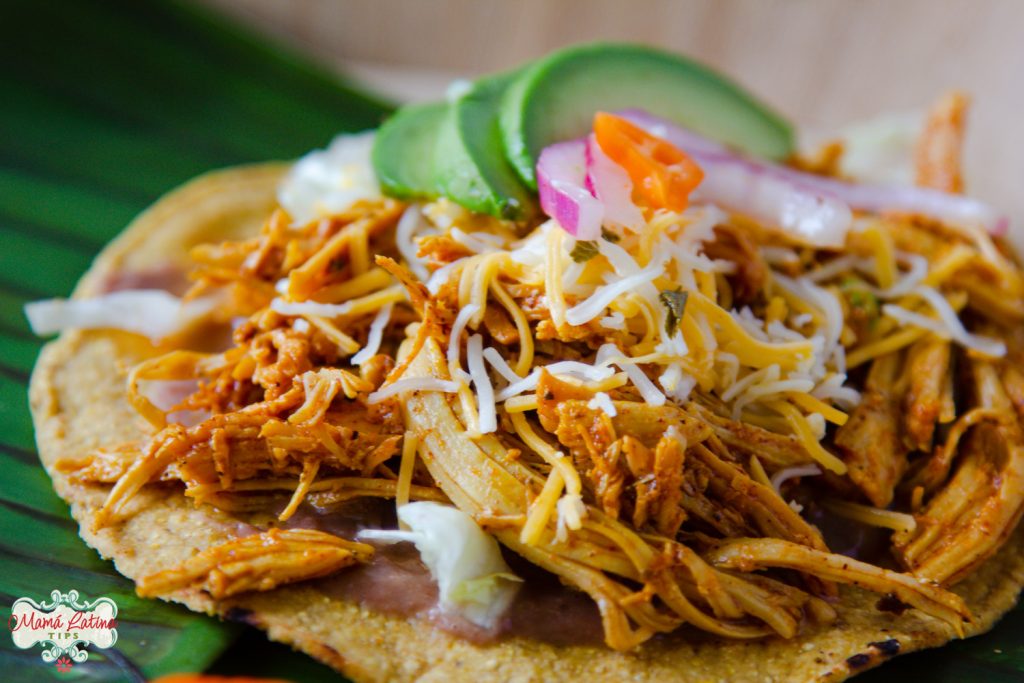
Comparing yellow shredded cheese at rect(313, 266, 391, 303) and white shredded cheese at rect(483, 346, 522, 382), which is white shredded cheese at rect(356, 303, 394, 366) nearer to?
yellow shredded cheese at rect(313, 266, 391, 303)

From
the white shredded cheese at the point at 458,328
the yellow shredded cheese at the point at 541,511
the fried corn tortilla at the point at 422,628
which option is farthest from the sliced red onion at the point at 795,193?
the yellow shredded cheese at the point at 541,511

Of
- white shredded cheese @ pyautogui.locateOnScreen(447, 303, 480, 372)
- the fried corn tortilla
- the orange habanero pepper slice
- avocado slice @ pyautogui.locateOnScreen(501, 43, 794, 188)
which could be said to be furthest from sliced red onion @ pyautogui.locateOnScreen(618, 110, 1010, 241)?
the fried corn tortilla

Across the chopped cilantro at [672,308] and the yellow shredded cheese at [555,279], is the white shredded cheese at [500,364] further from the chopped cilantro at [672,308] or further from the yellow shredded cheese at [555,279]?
the chopped cilantro at [672,308]

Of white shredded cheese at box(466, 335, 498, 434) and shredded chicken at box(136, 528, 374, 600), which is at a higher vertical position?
white shredded cheese at box(466, 335, 498, 434)

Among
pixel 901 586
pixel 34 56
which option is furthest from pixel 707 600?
pixel 34 56

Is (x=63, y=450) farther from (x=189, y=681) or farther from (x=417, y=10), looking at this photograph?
(x=417, y=10)

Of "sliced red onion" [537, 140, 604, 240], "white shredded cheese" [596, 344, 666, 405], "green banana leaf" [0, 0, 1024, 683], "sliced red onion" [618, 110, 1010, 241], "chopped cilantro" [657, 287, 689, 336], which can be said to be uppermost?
"sliced red onion" [618, 110, 1010, 241]

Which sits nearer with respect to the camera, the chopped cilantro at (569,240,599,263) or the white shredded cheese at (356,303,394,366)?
the chopped cilantro at (569,240,599,263)
